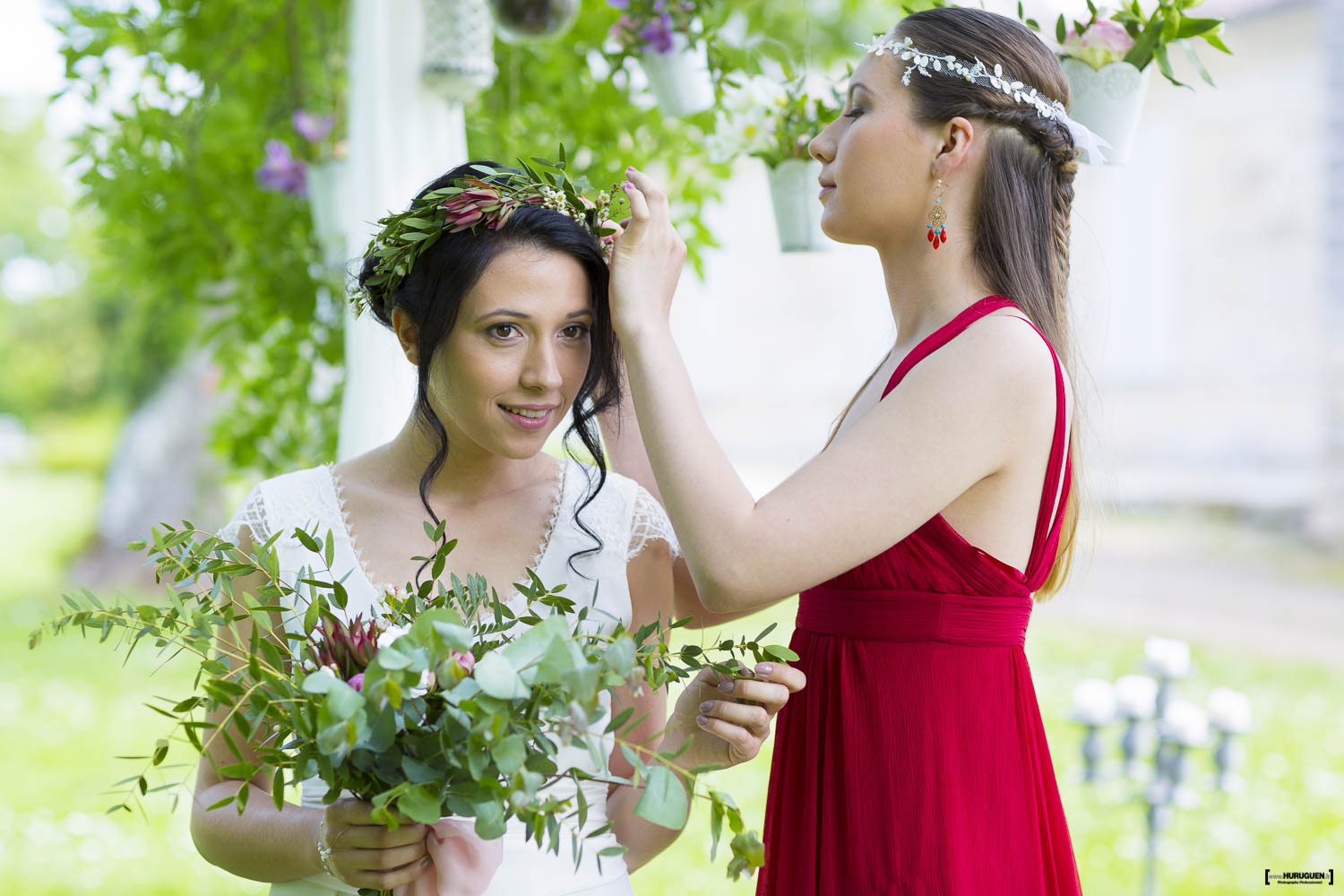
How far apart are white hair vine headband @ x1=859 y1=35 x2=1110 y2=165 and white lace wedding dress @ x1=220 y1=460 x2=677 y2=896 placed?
830 millimetres

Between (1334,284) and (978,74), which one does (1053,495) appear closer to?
(978,74)

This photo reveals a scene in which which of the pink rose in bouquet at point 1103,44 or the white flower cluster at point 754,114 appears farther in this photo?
the white flower cluster at point 754,114

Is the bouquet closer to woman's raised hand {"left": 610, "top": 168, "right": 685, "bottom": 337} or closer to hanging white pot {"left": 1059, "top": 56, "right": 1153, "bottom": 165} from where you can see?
woman's raised hand {"left": 610, "top": 168, "right": 685, "bottom": 337}

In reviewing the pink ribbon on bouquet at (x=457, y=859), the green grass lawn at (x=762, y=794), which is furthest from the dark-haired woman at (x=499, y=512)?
the green grass lawn at (x=762, y=794)

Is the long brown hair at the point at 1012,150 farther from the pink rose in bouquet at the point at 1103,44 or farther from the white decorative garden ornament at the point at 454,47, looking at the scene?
the white decorative garden ornament at the point at 454,47

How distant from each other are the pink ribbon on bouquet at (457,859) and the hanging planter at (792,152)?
145cm

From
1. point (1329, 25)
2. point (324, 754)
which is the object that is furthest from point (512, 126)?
point (1329, 25)

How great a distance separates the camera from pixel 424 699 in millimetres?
Result: 1253

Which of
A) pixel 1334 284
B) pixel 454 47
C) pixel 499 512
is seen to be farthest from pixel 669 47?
pixel 1334 284

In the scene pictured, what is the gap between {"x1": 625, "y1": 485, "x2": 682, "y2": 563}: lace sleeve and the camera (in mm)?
1983

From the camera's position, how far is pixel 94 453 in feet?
79.6

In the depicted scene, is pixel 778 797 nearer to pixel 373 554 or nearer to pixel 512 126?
pixel 373 554

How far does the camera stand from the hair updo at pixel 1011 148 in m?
1.67

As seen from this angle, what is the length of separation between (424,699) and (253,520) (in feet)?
2.50
